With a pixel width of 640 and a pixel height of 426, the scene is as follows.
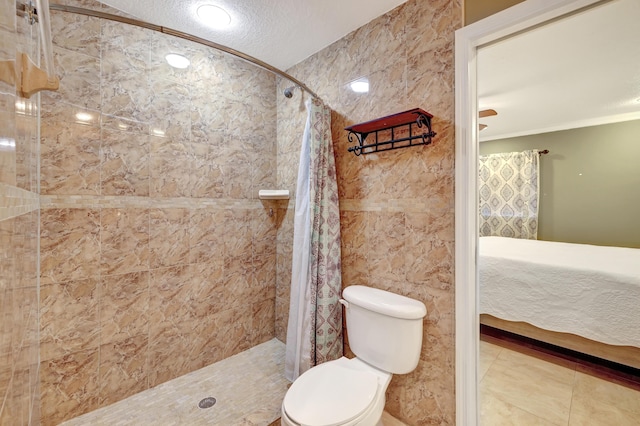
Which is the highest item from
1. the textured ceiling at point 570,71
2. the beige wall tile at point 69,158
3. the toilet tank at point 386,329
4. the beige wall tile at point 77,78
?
the textured ceiling at point 570,71

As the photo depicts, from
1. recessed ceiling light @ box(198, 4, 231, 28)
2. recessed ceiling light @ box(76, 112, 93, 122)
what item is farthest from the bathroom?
recessed ceiling light @ box(198, 4, 231, 28)

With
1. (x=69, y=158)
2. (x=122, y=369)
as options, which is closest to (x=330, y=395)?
(x=122, y=369)

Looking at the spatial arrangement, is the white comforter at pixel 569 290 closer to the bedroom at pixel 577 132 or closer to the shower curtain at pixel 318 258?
the bedroom at pixel 577 132

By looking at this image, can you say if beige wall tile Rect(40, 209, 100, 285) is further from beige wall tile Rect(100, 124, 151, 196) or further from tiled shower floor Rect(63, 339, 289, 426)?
tiled shower floor Rect(63, 339, 289, 426)

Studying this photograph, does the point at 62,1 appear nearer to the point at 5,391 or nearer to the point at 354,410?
the point at 5,391

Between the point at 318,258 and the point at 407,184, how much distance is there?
30.1 inches

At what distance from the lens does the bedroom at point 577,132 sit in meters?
1.88

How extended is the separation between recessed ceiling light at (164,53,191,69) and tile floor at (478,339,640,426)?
3.18m

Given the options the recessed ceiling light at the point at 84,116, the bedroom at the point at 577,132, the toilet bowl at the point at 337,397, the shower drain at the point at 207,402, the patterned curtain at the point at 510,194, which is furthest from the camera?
the patterned curtain at the point at 510,194

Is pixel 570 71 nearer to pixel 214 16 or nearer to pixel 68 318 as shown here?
pixel 214 16

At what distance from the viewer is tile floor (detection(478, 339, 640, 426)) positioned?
1.65m

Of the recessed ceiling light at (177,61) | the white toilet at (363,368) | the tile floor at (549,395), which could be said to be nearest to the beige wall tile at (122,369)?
the white toilet at (363,368)

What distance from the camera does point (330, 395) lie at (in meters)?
1.20

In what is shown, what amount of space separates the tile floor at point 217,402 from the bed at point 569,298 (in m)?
1.70
